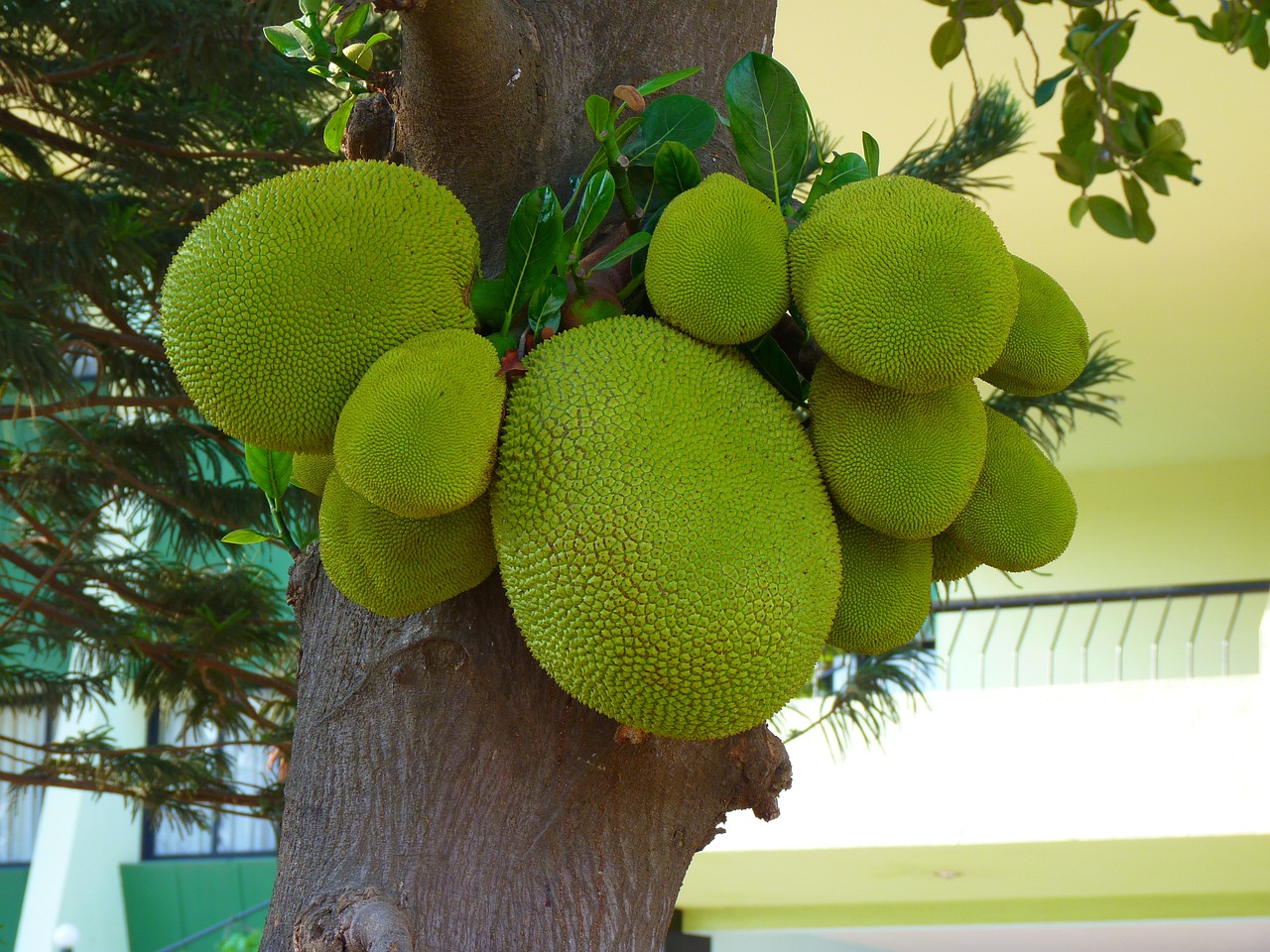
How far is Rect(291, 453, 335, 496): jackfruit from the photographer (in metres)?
0.64

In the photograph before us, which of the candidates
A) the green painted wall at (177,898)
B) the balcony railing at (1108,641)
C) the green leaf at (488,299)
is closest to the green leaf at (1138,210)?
the green leaf at (488,299)

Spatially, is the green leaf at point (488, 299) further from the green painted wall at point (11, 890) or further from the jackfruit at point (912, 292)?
the green painted wall at point (11, 890)

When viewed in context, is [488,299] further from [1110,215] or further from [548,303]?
[1110,215]

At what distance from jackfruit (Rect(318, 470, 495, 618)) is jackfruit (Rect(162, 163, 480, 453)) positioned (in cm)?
4

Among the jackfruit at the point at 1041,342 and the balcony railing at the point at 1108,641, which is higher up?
the balcony railing at the point at 1108,641

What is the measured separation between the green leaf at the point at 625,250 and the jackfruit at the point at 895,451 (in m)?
0.11

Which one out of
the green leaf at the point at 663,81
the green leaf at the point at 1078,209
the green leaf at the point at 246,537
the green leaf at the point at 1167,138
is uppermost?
the green leaf at the point at 1078,209

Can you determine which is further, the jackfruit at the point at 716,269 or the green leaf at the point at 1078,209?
the green leaf at the point at 1078,209

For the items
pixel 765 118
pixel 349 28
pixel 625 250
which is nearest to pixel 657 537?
pixel 625 250

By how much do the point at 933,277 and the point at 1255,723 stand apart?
4.19 metres

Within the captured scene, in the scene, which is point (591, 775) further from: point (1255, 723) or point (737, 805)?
point (1255, 723)

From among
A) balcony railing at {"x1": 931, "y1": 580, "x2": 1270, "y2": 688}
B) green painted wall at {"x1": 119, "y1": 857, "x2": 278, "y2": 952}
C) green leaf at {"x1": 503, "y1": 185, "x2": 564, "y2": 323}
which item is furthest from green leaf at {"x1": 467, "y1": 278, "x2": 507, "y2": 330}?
balcony railing at {"x1": 931, "y1": 580, "x2": 1270, "y2": 688}

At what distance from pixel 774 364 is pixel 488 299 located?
14 cm

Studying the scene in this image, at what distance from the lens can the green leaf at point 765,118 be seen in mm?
655
